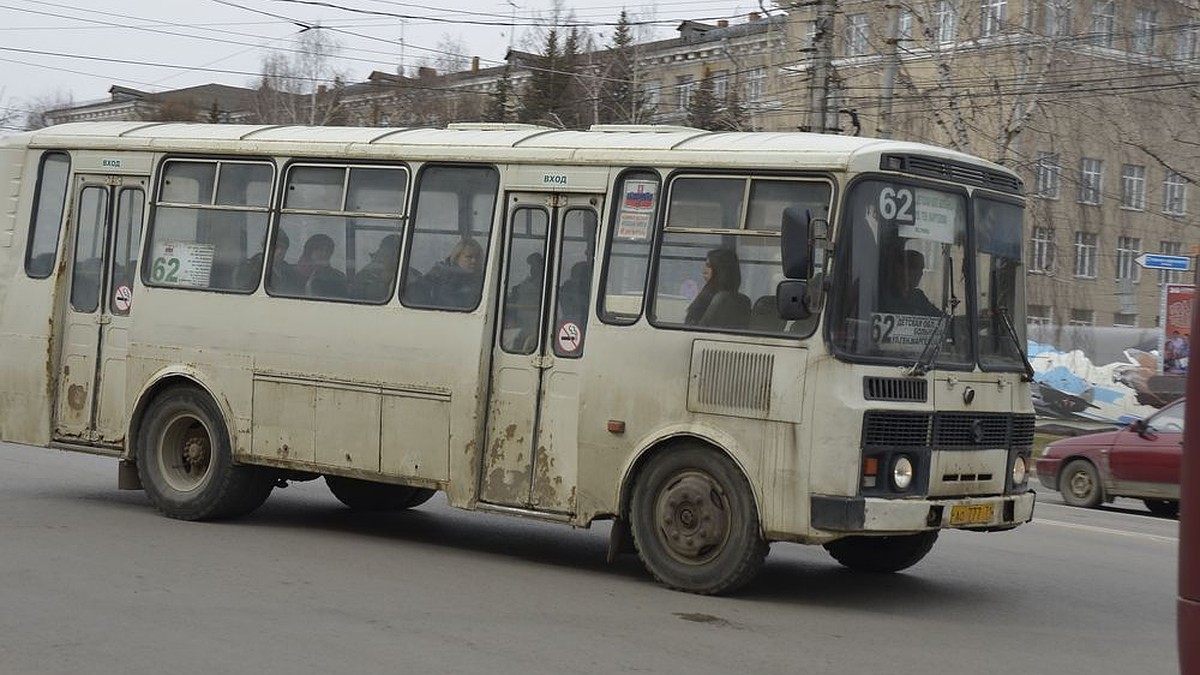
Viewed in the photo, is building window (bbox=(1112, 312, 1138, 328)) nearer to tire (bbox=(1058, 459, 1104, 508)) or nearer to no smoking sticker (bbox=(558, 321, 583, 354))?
tire (bbox=(1058, 459, 1104, 508))

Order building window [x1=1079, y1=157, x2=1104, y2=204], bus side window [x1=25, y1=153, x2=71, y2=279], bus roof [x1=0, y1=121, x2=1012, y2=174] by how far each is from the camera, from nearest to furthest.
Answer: bus roof [x1=0, y1=121, x2=1012, y2=174] < bus side window [x1=25, y1=153, x2=71, y2=279] < building window [x1=1079, y1=157, x2=1104, y2=204]

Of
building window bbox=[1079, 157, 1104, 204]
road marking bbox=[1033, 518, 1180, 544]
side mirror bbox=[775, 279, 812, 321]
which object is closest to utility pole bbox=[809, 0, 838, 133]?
road marking bbox=[1033, 518, 1180, 544]

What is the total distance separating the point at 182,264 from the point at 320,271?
1.38 meters

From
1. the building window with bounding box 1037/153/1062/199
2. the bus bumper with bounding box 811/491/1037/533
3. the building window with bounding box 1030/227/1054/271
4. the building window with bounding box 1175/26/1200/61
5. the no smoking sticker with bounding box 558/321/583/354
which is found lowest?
the bus bumper with bounding box 811/491/1037/533

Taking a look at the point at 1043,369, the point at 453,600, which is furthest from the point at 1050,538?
the point at 1043,369

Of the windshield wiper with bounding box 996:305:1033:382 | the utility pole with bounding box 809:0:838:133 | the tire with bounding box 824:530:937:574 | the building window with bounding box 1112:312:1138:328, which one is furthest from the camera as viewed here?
the building window with bounding box 1112:312:1138:328

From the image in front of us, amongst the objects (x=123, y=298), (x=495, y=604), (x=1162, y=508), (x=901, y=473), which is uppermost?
(x=123, y=298)

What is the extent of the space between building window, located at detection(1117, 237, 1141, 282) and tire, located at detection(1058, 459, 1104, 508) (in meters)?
40.4

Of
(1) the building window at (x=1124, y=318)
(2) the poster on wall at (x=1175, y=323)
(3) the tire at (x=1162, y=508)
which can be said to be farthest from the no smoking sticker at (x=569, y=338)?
(1) the building window at (x=1124, y=318)

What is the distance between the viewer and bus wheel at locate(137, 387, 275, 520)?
1207 cm

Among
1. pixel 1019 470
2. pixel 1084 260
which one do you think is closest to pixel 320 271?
pixel 1019 470

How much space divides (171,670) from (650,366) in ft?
12.3

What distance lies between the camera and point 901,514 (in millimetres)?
9219

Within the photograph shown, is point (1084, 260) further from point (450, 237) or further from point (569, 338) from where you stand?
point (569, 338)
